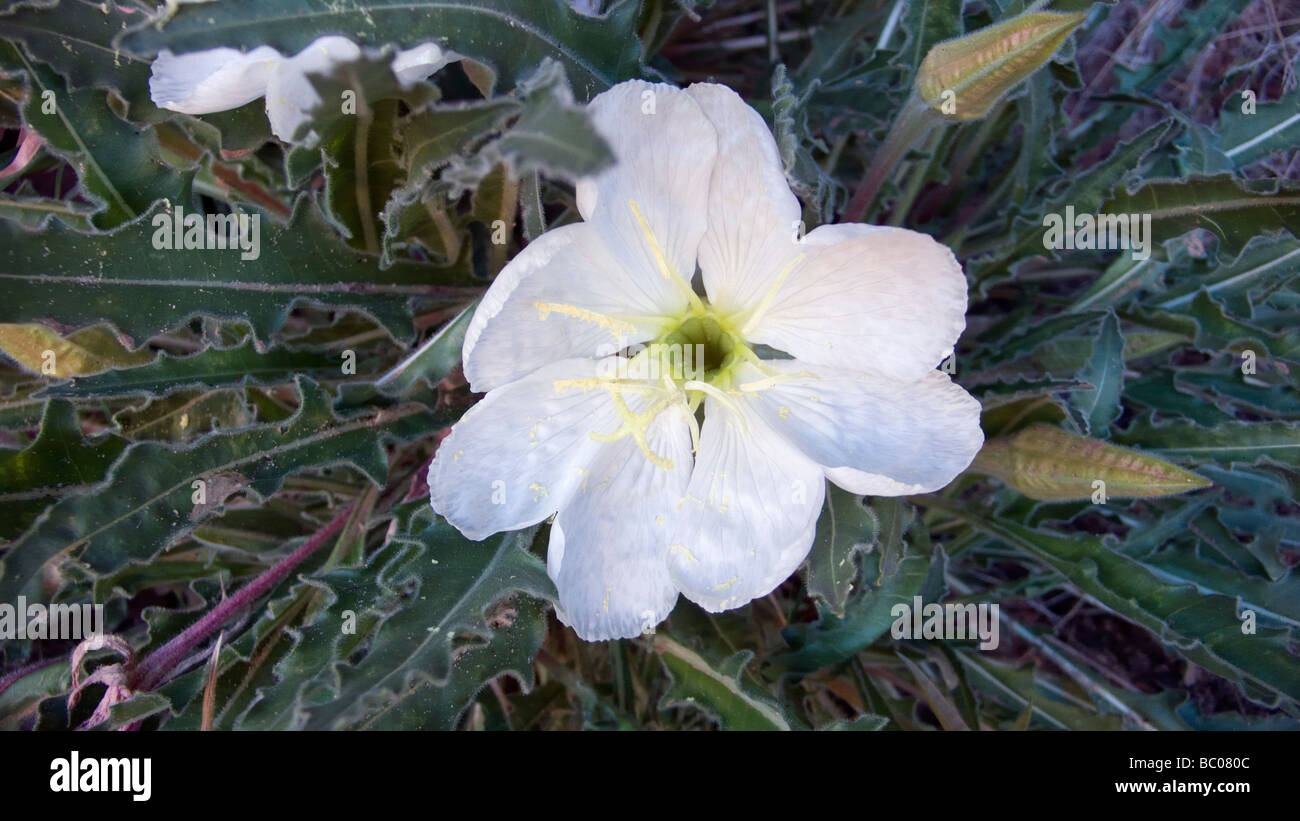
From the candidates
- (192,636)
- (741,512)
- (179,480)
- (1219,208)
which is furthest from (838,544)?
(192,636)

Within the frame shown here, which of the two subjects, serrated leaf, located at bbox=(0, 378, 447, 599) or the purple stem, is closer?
serrated leaf, located at bbox=(0, 378, 447, 599)

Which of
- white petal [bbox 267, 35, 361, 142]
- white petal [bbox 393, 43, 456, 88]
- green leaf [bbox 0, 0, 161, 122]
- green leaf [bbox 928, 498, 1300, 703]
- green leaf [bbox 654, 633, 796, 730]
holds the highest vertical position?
green leaf [bbox 0, 0, 161, 122]

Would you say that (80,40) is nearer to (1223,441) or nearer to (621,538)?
(621,538)

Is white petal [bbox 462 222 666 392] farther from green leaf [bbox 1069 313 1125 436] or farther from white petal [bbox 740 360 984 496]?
green leaf [bbox 1069 313 1125 436]

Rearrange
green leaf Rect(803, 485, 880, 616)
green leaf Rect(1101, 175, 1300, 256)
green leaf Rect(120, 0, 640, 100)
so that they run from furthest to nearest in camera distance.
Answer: green leaf Rect(1101, 175, 1300, 256) → green leaf Rect(803, 485, 880, 616) → green leaf Rect(120, 0, 640, 100)

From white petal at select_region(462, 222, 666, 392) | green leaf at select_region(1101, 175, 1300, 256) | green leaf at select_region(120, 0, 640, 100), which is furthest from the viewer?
green leaf at select_region(1101, 175, 1300, 256)

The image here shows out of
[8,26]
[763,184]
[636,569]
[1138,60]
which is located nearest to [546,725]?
[636,569]

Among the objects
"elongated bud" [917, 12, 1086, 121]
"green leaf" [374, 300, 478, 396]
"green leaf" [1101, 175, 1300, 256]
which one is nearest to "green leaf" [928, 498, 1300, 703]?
"green leaf" [1101, 175, 1300, 256]
